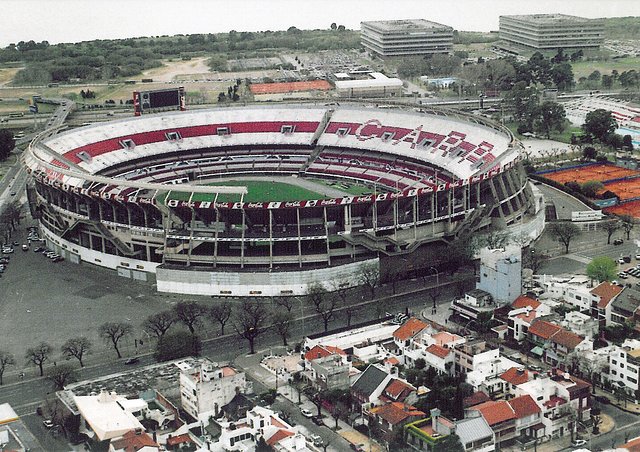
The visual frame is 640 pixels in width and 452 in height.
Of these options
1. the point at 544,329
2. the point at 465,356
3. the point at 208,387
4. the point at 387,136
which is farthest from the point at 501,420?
the point at 387,136

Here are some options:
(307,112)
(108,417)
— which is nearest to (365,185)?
(307,112)

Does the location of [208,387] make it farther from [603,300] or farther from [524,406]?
[603,300]

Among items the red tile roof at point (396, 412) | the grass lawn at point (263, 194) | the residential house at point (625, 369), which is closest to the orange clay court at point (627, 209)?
the grass lawn at point (263, 194)

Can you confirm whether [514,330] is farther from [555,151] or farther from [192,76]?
[192,76]

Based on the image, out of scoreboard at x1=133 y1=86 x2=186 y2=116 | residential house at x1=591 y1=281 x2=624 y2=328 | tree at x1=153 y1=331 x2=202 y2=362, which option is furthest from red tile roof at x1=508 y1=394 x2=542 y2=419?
scoreboard at x1=133 y1=86 x2=186 y2=116

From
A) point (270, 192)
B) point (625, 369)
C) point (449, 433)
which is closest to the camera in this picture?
point (449, 433)

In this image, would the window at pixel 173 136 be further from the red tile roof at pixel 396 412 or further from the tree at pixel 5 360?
the red tile roof at pixel 396 412
